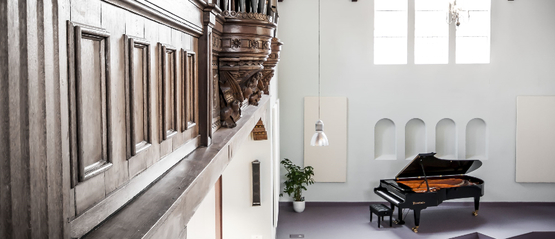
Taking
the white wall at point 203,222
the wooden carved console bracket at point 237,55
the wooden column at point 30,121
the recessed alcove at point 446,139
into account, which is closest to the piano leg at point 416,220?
the recessed alcove at point 446,139

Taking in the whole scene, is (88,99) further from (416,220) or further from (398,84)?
(398,84)

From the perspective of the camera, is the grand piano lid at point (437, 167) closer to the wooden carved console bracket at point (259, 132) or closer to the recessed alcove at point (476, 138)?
the recessed alcove at point (476, 138)

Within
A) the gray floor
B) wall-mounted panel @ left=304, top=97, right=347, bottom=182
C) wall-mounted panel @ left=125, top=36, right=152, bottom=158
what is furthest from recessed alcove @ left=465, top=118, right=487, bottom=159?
wall-mounted panel @ left=125, top=36, right=152, bottom=158

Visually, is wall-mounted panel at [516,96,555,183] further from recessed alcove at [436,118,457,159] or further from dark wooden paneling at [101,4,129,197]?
dark wooden paneling at [101,4,129,197]

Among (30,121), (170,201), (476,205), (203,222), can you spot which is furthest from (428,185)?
(30,121)

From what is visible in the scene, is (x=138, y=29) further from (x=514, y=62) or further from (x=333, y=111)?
(x=514, y=62)

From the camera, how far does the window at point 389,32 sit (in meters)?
10.3

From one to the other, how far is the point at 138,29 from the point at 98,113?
0.31 metres

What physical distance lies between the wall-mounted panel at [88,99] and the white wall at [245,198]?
565 cm

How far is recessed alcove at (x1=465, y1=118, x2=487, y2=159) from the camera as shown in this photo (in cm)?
1050

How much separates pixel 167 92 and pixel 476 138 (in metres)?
10.3

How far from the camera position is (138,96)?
1161mm

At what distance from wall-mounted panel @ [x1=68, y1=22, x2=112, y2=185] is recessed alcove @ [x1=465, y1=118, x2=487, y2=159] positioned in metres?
A: 10.6

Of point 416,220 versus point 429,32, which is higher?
point 429,32
